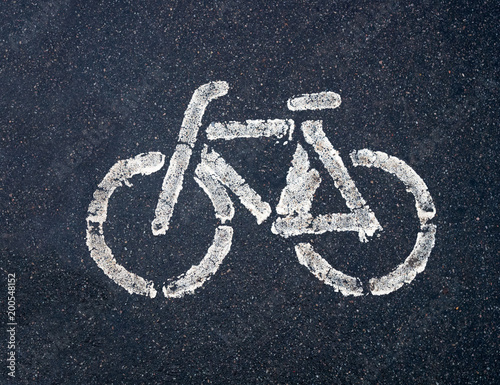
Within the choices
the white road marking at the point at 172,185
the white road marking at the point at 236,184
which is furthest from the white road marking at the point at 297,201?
the white road marking at the point at 172,185

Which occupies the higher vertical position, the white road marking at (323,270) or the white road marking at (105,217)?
the white road marking at (105,217)

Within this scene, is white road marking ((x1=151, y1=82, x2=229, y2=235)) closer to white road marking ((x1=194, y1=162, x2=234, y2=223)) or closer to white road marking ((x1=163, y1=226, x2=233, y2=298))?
white road marking ((x1=194, y1=162, x2=234, y2=223))

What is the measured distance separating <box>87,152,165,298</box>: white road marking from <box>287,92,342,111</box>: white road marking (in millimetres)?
1176

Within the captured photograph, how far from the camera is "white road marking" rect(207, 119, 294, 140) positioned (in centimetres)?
264

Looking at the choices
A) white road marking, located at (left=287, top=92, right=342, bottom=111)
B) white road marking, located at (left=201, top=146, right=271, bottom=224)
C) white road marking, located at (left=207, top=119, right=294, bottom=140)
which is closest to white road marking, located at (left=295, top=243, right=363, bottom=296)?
white road marking, located at (left=201, top=146, right=271, bottom=224)

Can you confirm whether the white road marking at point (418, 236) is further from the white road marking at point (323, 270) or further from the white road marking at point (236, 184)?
the white road marking at point (236, 184)

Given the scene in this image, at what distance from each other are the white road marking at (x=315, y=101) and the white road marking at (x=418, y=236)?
601mm

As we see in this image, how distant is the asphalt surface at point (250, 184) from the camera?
8.47 ft

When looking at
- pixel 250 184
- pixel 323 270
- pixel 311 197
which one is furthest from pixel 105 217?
pixel 323 270

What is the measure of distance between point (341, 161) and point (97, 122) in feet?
6.73

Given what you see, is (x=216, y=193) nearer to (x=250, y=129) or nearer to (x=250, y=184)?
(x=250, y=184)

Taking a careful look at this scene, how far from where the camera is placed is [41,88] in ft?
8.91

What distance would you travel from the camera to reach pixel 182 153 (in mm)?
2645

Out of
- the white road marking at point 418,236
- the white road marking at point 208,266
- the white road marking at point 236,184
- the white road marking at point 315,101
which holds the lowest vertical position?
the white road marking at point 418,236
